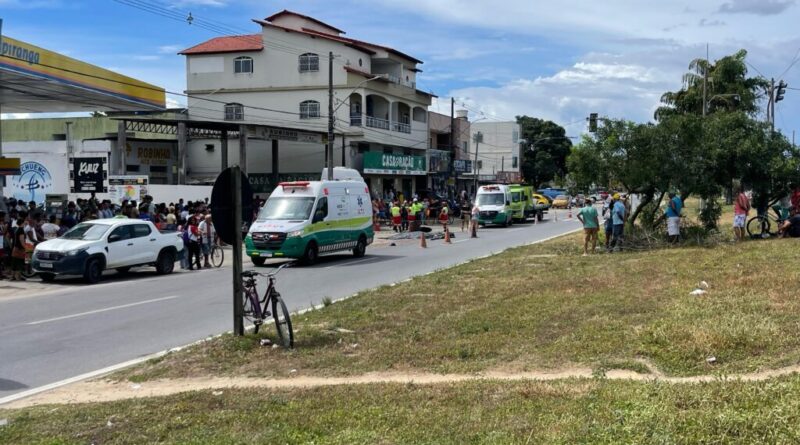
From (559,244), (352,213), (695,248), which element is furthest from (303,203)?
(695,248)

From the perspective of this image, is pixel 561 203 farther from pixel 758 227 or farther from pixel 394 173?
pixel 758 227

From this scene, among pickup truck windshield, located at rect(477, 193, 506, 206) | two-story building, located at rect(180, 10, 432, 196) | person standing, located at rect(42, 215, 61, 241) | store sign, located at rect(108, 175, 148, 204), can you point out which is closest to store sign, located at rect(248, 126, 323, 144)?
two-story building, located at rect(180, 10, 432, 196)

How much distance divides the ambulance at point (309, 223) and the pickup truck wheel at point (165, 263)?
2176 millimetres

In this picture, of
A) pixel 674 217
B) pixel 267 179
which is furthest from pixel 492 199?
pixel 674 217

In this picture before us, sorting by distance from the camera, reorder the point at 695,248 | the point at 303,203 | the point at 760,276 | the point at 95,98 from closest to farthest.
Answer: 1. the point at 760,276
2. the point at 695,248
3. the point at 303,203
4. the point at 95,98

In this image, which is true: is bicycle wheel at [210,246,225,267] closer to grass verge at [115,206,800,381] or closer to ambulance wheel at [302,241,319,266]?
ambulance wheel at [302,241,319,266]

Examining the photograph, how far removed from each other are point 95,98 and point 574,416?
24.3 metres

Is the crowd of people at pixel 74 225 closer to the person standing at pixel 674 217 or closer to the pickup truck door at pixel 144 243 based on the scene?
the pickup truck door at pixel 144 243

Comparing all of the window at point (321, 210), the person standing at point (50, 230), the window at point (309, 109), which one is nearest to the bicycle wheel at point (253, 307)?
the window at point (321, 210)

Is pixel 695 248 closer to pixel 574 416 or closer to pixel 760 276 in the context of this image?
pixel 760 276

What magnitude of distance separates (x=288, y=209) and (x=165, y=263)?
3788 millimetres

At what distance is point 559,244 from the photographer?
2427cm

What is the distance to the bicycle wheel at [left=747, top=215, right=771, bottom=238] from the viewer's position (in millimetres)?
21625

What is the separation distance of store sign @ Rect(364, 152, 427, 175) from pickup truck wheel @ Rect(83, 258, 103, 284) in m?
29.9
